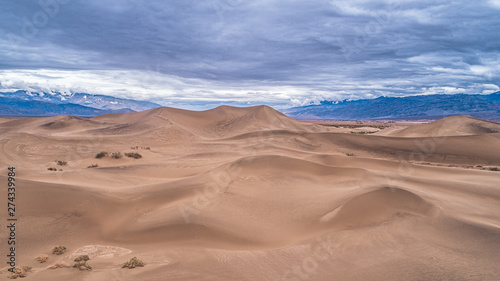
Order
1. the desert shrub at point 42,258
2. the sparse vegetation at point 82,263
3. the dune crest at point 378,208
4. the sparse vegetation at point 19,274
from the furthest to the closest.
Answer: the dune crest at point 378,208 < the desert shrub at point 42,258 < the sparse vegetation at point 82,263 < the sparse vegetation at point 19,274

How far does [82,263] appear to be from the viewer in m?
6.43

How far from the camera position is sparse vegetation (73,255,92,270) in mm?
6293

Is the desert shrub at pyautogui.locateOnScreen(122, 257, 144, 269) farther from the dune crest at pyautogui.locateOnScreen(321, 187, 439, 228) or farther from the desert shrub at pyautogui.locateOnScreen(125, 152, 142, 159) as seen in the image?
the desert shrub at pyautogui.locateOnScreen(125, 152, 142, 159)

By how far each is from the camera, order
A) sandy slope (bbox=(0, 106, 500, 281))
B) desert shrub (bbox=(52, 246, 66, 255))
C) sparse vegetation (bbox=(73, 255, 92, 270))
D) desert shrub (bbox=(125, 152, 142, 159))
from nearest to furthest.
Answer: sparse vegetation (bbox=(73, 255, 92, 270)) < sandy slope (bbox=(0, 106, 500, 281)) < desert shrub (bbox=(52, 246, 66, 255)) < desert shrub (bbox=(125, 152, 142, 159))

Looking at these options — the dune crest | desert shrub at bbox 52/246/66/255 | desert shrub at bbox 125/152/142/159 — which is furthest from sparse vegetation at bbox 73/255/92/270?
desert shrub at bbox 125/152/142/159

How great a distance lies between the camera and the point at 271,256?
23.5 ft

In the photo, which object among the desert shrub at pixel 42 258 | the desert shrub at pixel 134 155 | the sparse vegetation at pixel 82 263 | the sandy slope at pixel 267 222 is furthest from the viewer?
the desert shrub at pixel 134 155

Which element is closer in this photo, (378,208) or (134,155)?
(378,208)

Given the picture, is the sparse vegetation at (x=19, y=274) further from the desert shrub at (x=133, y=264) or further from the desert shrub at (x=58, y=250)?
the desert shrub at (x=133, y=264)

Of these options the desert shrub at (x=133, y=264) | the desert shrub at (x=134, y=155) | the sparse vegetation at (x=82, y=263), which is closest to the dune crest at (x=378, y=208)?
the desert shrub at (x=133, y=264)

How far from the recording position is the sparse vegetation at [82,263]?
629cm

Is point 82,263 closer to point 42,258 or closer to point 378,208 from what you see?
point 42,258

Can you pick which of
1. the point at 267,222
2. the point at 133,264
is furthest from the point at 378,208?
the point at 133,264

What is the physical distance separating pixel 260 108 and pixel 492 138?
122 ft
